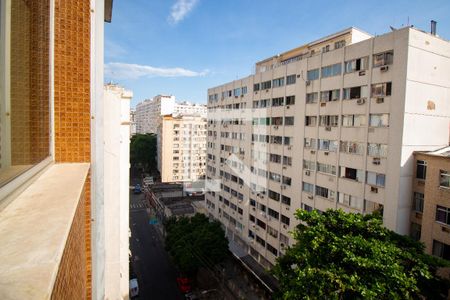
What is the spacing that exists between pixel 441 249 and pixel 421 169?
3.68 meters

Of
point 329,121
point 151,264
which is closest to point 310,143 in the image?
point 329,121

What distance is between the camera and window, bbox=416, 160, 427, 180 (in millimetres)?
12890

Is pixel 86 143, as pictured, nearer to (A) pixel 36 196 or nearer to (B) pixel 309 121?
(A) pixel 36 196

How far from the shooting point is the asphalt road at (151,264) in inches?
900

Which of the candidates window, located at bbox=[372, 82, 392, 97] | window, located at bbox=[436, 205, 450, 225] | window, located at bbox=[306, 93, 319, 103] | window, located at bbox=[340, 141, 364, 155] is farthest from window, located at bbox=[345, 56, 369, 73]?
window, located at bbox=[436, 205, 450, 225]

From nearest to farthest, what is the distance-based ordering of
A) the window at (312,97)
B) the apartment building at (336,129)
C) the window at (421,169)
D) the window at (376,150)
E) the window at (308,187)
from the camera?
the window at (421,169) → the apartment building at (336,129) → the window at (376,150) → the window at (312,97) → the window at (308,187)

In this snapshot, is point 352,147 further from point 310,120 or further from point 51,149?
point 51,149

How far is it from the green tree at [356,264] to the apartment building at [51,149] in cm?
707

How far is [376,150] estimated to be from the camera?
556 inches

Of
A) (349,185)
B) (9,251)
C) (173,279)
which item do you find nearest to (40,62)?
(9,251)

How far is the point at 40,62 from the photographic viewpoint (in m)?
3.12

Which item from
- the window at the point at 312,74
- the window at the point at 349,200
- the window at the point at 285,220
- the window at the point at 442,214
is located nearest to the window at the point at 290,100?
the window at the point at 312,74

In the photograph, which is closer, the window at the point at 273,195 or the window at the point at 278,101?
the window at the point at 278,101

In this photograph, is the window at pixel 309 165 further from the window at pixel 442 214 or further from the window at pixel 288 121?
the window at pixel 442 214
